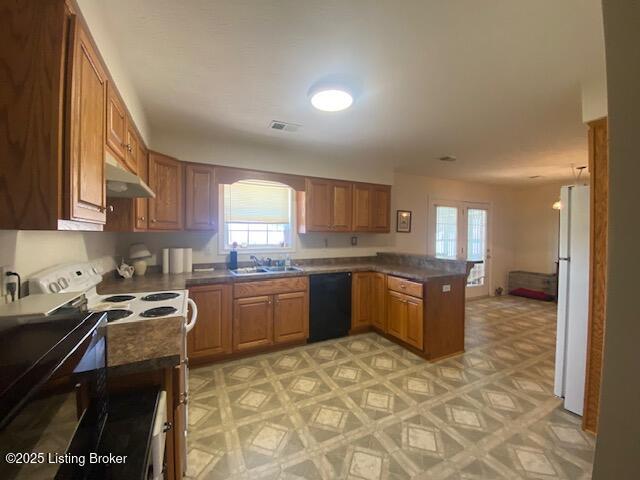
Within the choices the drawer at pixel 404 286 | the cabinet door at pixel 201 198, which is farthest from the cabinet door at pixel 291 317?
the cabinet door at pixel 201 198

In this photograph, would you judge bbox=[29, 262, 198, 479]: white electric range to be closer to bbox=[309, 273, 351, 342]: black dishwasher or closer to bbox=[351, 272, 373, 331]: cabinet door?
bbox=[309, 273, 351, 342]: black dishwasher

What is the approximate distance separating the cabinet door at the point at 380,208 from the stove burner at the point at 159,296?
2.85 metres

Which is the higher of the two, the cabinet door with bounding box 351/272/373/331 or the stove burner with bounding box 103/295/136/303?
the stove burner with bounding box 103/295/136/303

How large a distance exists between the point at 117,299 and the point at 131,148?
111 cm

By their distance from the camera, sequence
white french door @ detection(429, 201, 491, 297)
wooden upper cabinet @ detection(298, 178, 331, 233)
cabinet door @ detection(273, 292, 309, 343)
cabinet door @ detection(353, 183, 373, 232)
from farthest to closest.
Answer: white french door @ detection(429, 201, 491, 297)
cabinet door @ detection(353, 183, 373, 232)
wooden upper cabinet @ detection(298, 178, 331, 233)
cabinet door @ detection(273, 292, 309, 343)

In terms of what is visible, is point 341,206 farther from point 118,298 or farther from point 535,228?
point 535,228

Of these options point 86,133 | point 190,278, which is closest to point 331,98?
point 86,133

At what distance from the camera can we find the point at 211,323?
8.98 feet

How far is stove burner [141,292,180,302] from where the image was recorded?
1.95 meters

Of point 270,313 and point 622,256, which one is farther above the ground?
point 622,256

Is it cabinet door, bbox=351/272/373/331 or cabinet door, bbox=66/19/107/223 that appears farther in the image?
cabinet door, bbox=351/272/373/331

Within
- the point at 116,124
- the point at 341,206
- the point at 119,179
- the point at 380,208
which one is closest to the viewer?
the point at 119,179

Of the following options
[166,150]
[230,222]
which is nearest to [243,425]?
[230,222]

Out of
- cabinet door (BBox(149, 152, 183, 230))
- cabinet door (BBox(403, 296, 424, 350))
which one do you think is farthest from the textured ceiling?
cabinet door (BBox(403, 296, 424, 350))
